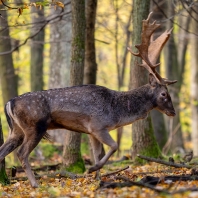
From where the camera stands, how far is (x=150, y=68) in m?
11.1

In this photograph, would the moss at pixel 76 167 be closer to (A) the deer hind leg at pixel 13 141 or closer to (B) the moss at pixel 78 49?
(A) the deer hind leg at pixel 13 141

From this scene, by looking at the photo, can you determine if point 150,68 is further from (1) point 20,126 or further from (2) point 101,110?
(1) point 20,126

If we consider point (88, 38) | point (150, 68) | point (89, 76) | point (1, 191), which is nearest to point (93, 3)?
point (88, 38)

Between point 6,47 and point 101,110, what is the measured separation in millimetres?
7866

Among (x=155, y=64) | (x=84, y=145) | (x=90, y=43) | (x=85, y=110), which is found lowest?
(x=84, y=145)

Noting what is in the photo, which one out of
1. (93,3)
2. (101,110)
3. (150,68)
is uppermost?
(93,3)

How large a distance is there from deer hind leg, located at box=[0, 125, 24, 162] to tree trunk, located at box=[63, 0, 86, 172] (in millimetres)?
1798

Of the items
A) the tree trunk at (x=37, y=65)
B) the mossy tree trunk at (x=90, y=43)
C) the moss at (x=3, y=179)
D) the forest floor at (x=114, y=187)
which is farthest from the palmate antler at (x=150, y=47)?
the tree trunk at (x=37, y=65)

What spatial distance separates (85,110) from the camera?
10.3 meters

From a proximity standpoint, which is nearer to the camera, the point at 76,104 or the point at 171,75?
the point at 76,104

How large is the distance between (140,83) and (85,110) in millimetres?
2706

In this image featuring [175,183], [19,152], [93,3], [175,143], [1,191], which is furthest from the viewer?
[175,143]

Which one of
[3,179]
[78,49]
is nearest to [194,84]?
[78,49]

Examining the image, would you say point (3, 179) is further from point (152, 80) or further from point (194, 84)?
point (194, 84)
